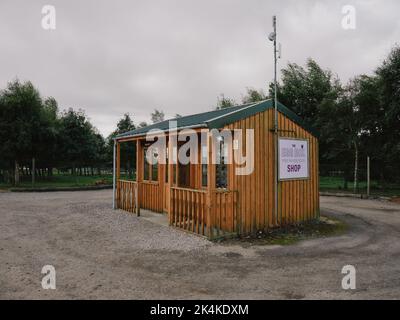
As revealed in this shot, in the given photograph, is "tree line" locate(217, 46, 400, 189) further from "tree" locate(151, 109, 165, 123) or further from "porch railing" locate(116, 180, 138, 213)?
"tree" locate(151, 109, 165, 123)

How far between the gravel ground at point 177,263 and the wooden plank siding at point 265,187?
4.03ft

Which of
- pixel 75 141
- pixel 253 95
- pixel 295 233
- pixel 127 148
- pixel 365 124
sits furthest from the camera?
pixel 253 95

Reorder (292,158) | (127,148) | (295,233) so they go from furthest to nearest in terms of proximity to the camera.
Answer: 1. (127,148)
2. (292,158)
3. (295,233)

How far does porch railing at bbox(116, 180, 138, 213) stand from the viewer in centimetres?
1132

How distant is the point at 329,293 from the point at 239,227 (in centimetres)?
348

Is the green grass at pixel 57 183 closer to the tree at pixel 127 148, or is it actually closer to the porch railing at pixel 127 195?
the tree at pixel 127 148

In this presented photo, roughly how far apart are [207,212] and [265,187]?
1800 mm

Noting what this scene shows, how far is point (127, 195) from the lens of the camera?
11.7m

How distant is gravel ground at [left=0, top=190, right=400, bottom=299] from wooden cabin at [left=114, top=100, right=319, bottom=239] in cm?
69
